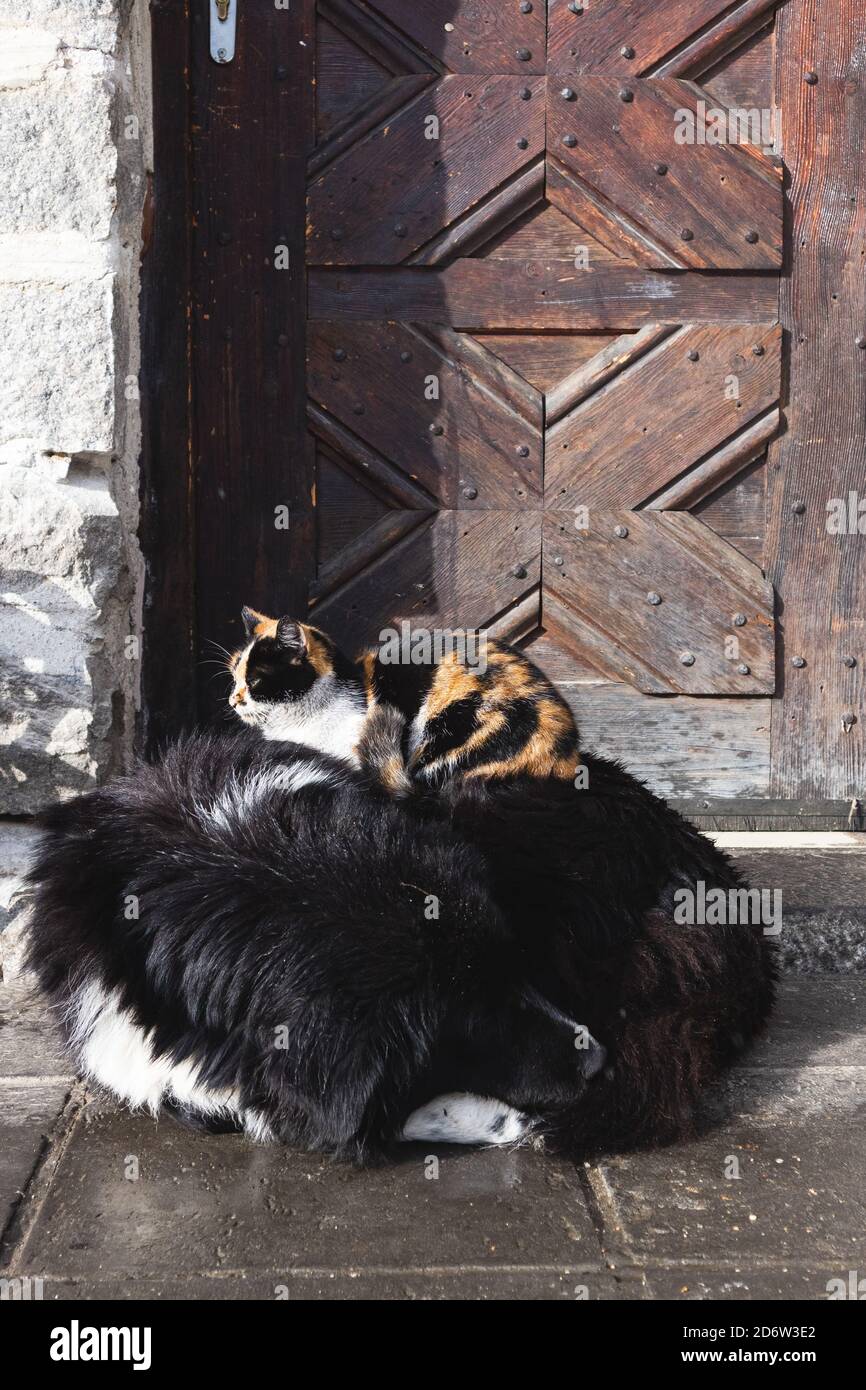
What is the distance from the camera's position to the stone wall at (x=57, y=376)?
267 centimetres

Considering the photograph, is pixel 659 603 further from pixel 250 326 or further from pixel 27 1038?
pixel 27 1038

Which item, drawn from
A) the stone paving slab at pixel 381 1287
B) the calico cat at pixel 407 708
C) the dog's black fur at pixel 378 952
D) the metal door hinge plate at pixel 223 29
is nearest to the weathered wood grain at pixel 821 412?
the calico cat at pixel 407 708

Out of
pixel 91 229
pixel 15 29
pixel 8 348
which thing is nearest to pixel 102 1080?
pixel 8 348

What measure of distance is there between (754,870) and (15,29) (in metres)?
2.64

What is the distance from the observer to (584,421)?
3383mm

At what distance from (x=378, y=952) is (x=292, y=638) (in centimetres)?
118

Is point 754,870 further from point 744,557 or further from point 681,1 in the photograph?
point 681,1

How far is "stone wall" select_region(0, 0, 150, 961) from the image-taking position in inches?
105

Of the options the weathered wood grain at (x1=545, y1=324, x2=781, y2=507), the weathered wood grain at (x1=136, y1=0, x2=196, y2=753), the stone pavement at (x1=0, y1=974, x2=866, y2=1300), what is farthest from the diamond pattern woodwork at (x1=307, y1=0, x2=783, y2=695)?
the stone pavement at (x1=0, y1=974, x2=866, y2=1300)

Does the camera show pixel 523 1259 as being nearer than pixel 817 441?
Yes

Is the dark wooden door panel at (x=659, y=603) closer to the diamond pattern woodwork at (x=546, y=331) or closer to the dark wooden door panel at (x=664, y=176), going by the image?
the diamond pattern woodwork at (x=546, y=331)

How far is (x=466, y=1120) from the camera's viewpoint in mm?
2023
